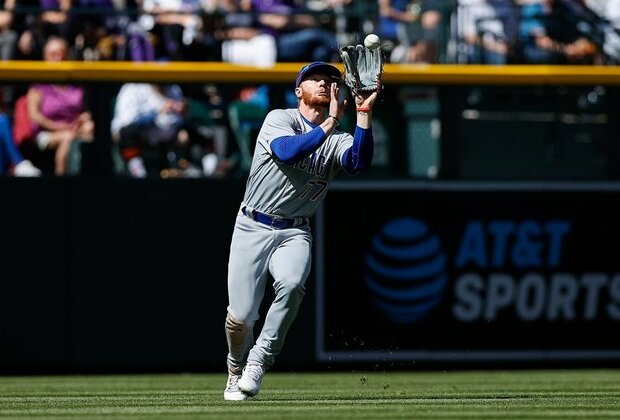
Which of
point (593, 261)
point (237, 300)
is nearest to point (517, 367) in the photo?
point (593, 261)

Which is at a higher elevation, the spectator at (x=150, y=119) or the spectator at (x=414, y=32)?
the spectator at (x=414, y=32)

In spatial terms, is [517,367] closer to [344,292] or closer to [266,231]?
[344,292]

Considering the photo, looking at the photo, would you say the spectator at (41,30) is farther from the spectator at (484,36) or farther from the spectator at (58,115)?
the spectator at (484,36)

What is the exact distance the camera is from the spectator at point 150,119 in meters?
14.0

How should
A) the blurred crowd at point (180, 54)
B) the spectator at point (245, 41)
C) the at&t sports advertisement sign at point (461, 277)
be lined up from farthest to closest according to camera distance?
the at&t sports advertisement sign at point (461, 277), the spectator at point (245, 41), the blurred crowd at point (180, 54)

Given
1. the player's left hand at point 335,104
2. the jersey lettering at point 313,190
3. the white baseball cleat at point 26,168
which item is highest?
the player's left hand at point 335,104

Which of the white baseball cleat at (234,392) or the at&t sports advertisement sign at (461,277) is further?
the at&t sports advertisement sign at (461,277)

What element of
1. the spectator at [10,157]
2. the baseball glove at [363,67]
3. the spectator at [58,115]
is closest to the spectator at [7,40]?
the spectator at [58,115]

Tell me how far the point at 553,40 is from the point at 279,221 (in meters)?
6.29

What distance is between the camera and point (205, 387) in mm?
11609

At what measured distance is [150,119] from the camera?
1401cm

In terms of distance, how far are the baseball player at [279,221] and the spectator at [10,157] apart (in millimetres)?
5143

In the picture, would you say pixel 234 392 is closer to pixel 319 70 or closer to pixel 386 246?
pixel 319 70

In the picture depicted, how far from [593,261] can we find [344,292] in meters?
2.49
